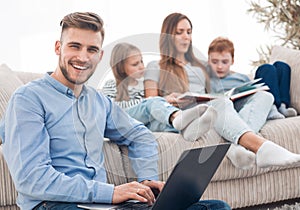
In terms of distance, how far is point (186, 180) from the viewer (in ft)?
5.03

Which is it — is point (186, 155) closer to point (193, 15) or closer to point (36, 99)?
point (36, 99)

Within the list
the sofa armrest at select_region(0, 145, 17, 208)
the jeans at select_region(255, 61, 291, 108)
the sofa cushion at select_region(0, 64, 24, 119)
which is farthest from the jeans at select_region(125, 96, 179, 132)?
the jeans at select_region(255, 61, 291, 108)

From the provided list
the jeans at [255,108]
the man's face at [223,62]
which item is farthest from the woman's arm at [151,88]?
the man's face at [223,62]

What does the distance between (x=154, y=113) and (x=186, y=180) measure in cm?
47

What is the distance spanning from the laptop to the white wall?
6.19ft

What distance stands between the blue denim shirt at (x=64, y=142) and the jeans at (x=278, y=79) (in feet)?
4.27

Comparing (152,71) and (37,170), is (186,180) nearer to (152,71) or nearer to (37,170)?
(152,71)

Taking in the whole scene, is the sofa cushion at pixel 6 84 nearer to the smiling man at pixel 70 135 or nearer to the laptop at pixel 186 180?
the smiling man at pixel 70 135

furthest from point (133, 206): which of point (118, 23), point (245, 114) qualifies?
point (118, 23)

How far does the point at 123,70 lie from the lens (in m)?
1.42

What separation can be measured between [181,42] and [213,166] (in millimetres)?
359

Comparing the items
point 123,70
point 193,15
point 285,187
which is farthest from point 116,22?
point 123,70

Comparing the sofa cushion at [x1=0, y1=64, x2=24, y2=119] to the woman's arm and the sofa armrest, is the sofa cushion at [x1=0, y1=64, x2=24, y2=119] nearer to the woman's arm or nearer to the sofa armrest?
the sofa armrest

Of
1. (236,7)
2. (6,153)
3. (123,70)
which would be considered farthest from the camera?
(236,7)
